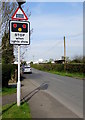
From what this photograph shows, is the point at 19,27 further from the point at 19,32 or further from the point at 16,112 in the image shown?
the point at 16,112

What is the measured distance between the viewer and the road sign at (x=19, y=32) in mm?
6944

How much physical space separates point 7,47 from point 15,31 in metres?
5.73

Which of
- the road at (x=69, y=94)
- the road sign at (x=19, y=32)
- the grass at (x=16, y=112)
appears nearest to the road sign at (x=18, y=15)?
the road sign at (x=19, y=32)

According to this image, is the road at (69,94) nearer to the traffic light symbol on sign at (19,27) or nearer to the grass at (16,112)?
the grass at (16,112)

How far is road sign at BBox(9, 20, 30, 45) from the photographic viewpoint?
273 inches

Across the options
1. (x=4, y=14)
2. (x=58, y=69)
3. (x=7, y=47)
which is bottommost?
(x=58, y=69)

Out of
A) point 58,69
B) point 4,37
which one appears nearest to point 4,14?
point 4,37

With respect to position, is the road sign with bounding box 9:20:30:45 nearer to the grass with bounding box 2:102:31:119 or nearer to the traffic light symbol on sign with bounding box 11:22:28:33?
the traffic light symbol on sign with bounding box 11:22:28:33

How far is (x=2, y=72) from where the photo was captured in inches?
439

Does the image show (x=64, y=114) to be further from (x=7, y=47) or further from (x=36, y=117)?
(x=7, y=47)

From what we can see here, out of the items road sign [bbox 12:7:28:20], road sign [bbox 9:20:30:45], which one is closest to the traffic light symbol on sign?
road sign [bbox 9:20:30:45]

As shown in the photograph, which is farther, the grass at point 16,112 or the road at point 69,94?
the road at point 69,94

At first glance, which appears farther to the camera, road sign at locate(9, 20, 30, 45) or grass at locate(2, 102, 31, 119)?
road sign at locate(9, 20, 30, 45)

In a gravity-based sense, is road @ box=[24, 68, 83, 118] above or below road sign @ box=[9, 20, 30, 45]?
below
